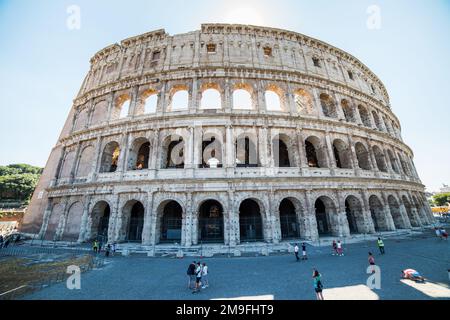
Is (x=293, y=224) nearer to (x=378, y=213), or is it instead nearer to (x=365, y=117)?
(x=378, y=213)

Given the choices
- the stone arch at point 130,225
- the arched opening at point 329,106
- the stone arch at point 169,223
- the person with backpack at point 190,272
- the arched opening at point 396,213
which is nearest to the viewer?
the person with backpack at point 190,272

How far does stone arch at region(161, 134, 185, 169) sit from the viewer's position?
51.6 feet

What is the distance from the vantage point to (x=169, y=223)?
15406mm

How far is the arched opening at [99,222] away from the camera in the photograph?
15.4 m

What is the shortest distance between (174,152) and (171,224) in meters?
6.26

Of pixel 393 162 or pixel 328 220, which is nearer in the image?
pixel 328 220

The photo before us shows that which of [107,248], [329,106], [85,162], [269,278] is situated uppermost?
[329,106]

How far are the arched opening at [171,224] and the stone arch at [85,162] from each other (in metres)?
8.23

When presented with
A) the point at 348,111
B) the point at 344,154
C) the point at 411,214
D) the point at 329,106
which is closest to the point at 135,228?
the point at 344,154

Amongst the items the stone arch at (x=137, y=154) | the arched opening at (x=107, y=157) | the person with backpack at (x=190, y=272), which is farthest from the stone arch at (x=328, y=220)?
the arched opening at (x=107, y=157)

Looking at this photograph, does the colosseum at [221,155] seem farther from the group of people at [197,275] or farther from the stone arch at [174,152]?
the group of people at [197,275]

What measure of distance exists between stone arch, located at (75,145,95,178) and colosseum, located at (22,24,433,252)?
0.18 meters
